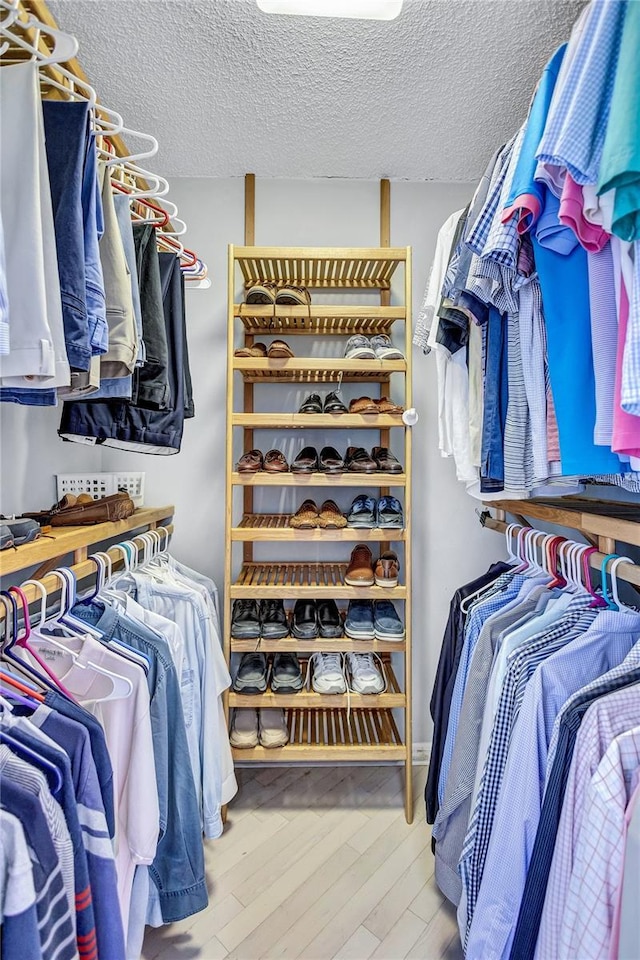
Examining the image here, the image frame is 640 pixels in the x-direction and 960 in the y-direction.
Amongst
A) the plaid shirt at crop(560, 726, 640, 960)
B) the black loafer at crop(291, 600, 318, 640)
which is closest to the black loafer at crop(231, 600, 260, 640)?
the black loafer at crop(291, 600, 318, 640)

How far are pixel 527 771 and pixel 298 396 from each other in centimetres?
179

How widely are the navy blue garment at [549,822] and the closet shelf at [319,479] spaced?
114 centimetres

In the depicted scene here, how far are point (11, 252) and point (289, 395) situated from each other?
1601mm

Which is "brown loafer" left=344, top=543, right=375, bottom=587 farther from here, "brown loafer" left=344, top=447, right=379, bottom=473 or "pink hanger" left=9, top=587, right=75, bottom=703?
"pink hanger" left=9, top=587, right=75, bottom=703

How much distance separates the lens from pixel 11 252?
92 cm

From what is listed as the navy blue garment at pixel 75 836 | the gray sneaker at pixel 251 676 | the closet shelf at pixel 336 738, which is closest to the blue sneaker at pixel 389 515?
the gray sneaker at pixel 251 676

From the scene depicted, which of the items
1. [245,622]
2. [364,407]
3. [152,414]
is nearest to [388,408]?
[364,407]

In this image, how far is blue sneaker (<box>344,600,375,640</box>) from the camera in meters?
2.06

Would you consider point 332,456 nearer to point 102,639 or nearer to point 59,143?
point 102,639

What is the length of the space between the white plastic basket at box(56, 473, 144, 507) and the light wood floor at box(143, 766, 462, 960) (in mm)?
1306

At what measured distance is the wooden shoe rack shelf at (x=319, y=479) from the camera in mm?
2021

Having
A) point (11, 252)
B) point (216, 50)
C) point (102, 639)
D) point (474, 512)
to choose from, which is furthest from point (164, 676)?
point (216, 50)

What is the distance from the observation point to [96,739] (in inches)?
40.0

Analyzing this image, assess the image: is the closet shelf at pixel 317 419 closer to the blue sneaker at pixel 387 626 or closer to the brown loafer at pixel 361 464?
the brown loafer at pixel 361 464
